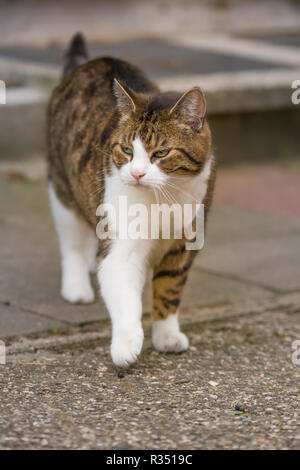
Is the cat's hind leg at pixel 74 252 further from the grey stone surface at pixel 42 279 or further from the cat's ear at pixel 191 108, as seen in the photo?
the cat's ear at pixel 191 108

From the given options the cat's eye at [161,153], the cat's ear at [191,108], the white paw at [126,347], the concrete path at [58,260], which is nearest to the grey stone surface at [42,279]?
the concrete path at [58,260]

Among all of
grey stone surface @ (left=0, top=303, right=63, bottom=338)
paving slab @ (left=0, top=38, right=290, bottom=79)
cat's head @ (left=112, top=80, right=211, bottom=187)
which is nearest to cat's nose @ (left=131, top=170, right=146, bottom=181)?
cat's head @ (left=112, top=80, right=211, bottom=187)

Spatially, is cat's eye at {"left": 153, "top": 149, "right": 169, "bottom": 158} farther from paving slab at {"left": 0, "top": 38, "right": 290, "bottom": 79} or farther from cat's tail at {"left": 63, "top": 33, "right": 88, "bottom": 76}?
paving slab at {"left": 0, "top": 38, "right": 290, "bottom": 79}

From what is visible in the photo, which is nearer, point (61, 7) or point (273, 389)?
point (273, 389)

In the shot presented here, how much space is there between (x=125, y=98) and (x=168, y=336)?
3.72 feet

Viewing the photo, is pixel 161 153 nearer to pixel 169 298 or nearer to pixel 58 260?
pixel 169 298

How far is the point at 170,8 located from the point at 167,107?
747cm

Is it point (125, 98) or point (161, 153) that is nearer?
point (161, 153)

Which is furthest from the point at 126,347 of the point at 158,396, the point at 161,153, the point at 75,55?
the point at 75,55

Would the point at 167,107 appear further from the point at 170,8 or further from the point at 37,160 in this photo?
the point at 170,8

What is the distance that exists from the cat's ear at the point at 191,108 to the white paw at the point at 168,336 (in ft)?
3.14

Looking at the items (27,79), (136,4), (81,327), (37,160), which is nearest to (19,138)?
(37,160)

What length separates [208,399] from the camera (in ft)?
11.4

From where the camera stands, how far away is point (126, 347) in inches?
143
